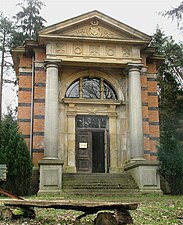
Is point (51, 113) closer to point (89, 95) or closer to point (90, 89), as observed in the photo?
point (89, 95)

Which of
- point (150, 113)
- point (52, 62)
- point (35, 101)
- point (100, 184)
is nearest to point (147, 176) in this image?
point (100, 184)

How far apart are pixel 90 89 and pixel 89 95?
34 centimetres

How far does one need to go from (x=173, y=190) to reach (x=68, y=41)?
8.97 m

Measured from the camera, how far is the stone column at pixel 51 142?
608 inches

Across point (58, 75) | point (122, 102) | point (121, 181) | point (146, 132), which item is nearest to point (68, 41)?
point (58, 75)

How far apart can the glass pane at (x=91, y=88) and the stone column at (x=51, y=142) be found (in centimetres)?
230

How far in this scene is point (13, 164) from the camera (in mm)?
14906

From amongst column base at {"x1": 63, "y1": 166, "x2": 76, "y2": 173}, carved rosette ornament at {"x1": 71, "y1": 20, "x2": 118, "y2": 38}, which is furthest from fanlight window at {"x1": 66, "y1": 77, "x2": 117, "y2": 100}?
column base at {"x1": 63, "y1": 166, "x2": 76, "y2": 173}

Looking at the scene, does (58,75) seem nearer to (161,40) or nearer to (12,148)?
(12,148)

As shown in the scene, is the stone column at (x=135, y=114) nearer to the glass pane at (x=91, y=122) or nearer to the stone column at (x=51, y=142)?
the glass pane at (x=91, y=122)

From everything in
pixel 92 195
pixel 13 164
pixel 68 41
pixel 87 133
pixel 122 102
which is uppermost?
pixel 68 41

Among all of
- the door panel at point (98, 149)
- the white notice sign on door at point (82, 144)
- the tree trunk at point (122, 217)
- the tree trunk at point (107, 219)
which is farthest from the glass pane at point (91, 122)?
the tree trunk at point (107, 219)

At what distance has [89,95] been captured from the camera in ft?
63.7

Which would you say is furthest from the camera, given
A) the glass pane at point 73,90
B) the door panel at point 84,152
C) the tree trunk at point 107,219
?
the glass pane at point 73,90
